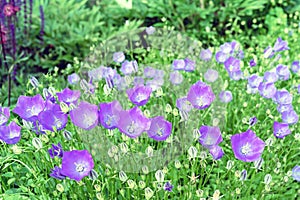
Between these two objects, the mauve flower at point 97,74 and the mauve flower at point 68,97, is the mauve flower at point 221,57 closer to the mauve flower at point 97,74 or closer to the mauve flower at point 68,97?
the mauve flower at point 97,74

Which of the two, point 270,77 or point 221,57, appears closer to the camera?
point 270,77

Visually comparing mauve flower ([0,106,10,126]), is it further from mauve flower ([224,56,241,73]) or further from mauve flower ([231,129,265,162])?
mauve flower ([224,56,241,73])

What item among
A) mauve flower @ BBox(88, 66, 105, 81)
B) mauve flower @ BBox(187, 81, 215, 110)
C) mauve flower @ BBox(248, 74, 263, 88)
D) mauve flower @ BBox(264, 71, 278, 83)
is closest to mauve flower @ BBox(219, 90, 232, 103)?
mauve flower @ BBox(248, 74, 263, 88)

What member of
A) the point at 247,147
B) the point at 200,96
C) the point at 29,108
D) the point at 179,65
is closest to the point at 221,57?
the point at 179,65

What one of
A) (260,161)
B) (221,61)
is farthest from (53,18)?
(260,161)

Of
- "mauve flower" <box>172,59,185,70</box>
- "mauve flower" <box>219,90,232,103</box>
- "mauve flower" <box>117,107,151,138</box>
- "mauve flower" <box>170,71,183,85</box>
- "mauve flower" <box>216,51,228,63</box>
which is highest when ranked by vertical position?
"mauve flower" <box>216,51,228,63</box>

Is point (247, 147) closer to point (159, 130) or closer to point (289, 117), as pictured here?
point (159, 130)
